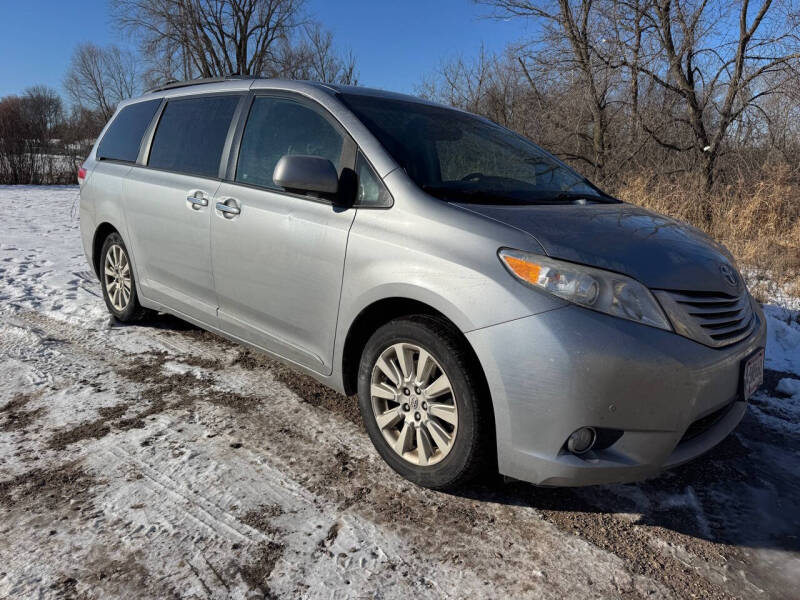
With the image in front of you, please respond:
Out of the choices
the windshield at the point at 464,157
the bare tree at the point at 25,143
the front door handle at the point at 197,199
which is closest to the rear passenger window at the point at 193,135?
the front door handle at the point at 197,199

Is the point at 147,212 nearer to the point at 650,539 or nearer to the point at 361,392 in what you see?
the point at 361,392

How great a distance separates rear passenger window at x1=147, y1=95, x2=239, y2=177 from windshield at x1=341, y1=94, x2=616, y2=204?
0.95m

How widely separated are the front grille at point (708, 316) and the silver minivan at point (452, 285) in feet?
0.03

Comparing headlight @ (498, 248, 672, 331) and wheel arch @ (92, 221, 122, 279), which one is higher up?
headlight @ (498, 248, 672, 331)

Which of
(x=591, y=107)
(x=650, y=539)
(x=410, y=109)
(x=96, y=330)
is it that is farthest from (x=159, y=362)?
(x=591, y=107)

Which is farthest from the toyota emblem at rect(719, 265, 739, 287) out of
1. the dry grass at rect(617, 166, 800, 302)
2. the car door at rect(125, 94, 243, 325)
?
the dry grass at rect(617, 166, 800, 302)

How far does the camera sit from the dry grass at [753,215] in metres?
5.98

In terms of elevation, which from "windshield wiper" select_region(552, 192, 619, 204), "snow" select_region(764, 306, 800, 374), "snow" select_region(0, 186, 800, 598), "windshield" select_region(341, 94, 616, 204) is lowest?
"snow" select_region(0, 186, 800, 598)

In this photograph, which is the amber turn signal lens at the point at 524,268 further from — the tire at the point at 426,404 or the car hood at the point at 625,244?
the tire at the point at 426,404

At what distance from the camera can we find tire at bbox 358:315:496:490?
84.5 inches

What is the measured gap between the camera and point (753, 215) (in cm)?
723

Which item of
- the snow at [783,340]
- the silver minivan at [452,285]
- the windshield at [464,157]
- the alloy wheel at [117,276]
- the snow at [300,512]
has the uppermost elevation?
the windshield at [464,157]

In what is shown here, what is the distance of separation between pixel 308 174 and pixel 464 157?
2.96ft

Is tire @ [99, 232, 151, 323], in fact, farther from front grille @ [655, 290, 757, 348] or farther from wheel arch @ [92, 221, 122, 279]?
front grille @ [655, 290, 757, 348]
